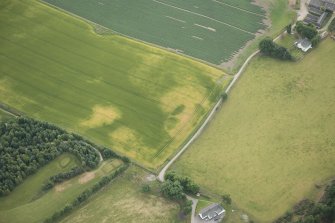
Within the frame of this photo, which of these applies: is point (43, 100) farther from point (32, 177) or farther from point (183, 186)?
point (183, 186)

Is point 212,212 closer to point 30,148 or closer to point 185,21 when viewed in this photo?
point 30,148

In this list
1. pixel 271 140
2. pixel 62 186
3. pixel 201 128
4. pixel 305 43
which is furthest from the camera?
pixel 305 43

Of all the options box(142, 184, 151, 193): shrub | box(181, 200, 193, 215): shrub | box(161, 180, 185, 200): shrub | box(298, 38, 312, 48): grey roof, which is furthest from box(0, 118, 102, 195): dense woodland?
box(298, 38, 312, 48): grey roof

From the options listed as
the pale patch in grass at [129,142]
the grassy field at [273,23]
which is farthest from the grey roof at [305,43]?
the pale patch in grass at [129,142]

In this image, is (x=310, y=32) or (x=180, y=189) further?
(x=310, y=32)

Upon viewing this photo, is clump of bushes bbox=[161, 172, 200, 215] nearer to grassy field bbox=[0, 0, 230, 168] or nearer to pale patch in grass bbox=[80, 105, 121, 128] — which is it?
grassy field bbox=[0, 0, 230, 168]

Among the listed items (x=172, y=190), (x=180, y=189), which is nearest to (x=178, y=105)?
(x=180, y=189)

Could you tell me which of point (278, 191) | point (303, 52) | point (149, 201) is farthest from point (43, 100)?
point (303, 52)

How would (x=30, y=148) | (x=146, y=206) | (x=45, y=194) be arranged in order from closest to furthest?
(x=146, y=206) < (x=45, y=194) < (x=30, y=148)
